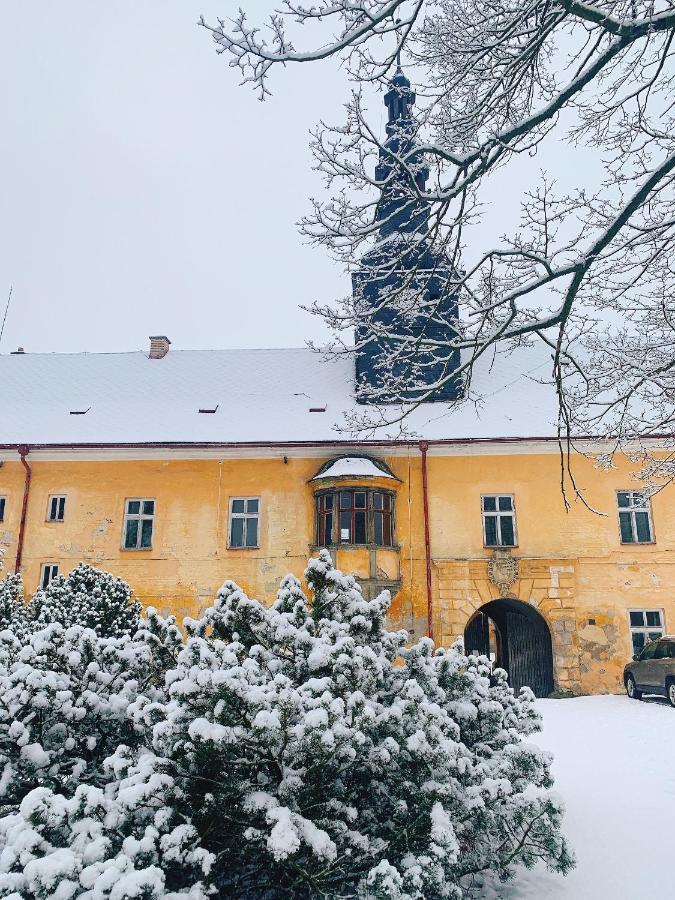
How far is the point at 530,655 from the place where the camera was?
57.4 ft

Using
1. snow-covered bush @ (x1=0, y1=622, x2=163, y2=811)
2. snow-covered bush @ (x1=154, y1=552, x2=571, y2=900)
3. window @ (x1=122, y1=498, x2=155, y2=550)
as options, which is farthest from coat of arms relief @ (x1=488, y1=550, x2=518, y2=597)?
snow-covered bush @ (x1=0, y1=622, x2=163, y2=811)

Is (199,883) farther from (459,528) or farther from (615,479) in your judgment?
(615,479)

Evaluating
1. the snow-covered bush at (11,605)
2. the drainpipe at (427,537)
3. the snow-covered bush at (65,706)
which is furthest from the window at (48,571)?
the snow-covered bush at (65,706)

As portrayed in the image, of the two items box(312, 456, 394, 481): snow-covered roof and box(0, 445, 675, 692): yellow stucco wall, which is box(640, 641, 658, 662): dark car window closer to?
box(0, 445, 675, 692): yellow stucco wall

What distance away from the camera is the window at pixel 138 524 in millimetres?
17469

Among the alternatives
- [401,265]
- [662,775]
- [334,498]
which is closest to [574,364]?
[401,265]

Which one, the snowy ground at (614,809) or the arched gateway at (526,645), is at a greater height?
the arched gateway at (526,645)

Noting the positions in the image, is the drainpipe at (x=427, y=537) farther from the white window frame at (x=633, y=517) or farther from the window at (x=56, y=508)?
the window at (x=56, y=508)

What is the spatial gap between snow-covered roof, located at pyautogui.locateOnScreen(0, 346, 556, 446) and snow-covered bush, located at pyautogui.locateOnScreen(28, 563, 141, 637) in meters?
6.99

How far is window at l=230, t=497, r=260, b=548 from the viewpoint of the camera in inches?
682

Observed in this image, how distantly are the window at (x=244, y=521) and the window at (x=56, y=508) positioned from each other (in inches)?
171

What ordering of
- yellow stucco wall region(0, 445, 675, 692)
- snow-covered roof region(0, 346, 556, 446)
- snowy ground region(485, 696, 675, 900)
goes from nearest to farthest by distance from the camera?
snowy ground region(485, 696, 675, 900), yellow stucco wall region(0, 445, 675, 692), snow-covered roof region(0, 346, 556, 446)

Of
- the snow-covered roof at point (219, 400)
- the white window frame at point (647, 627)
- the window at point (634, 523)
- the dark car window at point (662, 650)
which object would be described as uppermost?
the snow-covered roof at point (219, 400)

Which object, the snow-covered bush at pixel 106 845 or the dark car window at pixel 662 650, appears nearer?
the snow-covered bush at pixel 106 845
